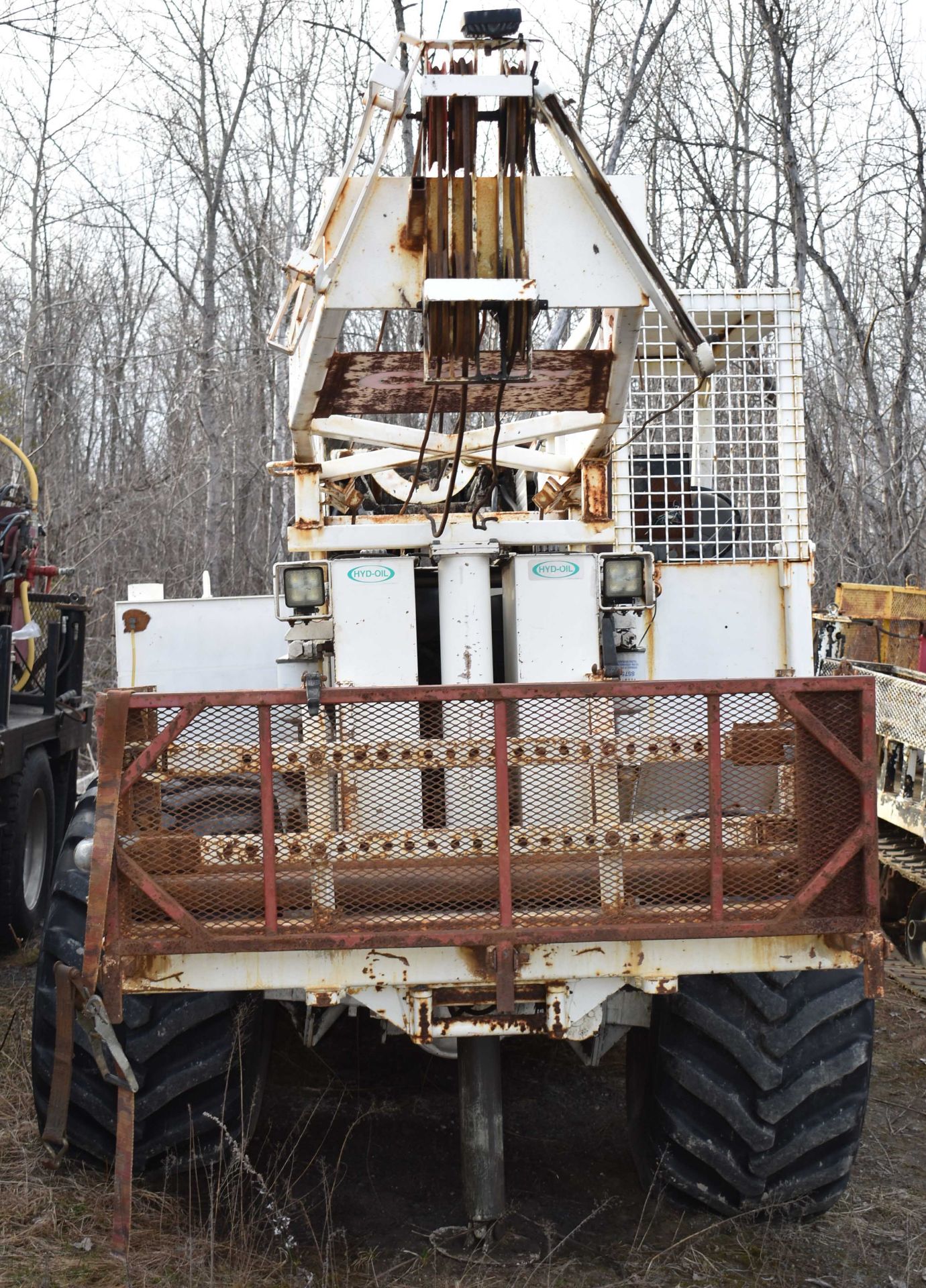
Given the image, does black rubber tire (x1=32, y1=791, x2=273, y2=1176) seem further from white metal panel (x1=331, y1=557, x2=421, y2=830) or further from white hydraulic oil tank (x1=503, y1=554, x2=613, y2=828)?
white hydraulic oil tank (x1=503, y1=554, x2=613, y2=828)

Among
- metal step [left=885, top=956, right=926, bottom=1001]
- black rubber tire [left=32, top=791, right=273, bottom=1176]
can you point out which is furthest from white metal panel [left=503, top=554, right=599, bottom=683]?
metal step [left=885, top=956, right=926, bottom=1001]

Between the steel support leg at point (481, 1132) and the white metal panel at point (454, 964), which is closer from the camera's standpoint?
the white metal panel at point (454, 964)

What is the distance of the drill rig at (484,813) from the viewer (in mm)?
3498

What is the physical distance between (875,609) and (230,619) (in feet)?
17.7

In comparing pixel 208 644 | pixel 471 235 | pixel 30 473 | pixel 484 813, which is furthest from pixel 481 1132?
pixel 30 473

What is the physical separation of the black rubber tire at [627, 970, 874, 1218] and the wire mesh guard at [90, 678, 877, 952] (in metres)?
0.55

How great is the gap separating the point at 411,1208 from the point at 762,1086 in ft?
4.33

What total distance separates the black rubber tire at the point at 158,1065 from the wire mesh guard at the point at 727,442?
2.69 meters

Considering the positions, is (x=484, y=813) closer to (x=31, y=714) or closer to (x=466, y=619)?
(x=466, y=619)

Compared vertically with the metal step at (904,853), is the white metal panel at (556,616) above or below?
above

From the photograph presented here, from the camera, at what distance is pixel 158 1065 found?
4.10 m

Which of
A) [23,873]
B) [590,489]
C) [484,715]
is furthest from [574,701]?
[23,873]

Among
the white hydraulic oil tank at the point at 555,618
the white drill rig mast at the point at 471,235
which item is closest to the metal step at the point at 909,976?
the white hydraulic oil tank at the point at 555,618

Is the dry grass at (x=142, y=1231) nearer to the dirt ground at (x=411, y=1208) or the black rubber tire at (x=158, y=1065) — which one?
the dirt ground at (x=411, y=1208)
